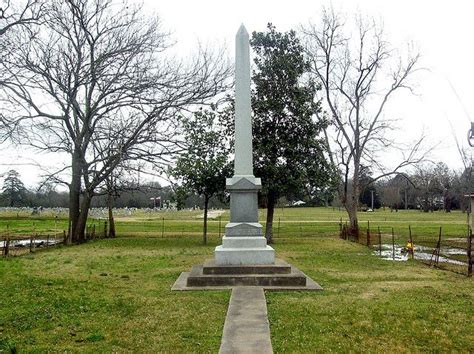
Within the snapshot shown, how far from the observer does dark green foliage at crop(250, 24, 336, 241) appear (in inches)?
1018

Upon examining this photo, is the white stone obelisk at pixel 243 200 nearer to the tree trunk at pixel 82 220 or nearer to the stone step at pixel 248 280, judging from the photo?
the stone step at pixel 248 280

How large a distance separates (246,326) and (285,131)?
20.0 meters

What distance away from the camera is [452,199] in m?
93.8

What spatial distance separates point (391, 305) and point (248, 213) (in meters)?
4.99

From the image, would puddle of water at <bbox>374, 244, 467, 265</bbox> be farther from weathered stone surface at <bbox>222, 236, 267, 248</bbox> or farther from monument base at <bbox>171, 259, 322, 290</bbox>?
monument base at <bbox>171, 259, 322, 290</bbox>

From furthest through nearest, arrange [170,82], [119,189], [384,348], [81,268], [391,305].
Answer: [119,189]
[170,82]
[81,268]
[391,305]
[384,348]

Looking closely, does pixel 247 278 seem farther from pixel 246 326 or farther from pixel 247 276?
pixel 246 326

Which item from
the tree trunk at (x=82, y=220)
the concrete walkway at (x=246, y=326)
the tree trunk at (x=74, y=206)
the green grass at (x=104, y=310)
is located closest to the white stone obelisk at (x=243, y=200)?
the green grass at (x=104, y=310)

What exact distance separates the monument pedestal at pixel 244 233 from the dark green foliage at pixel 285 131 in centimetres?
1222

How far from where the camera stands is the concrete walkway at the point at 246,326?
609 cm

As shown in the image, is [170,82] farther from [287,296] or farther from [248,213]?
[287,296]

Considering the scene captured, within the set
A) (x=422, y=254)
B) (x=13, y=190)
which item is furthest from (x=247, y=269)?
(x=13, y=190)

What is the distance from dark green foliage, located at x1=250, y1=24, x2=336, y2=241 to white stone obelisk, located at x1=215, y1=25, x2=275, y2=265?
38.4 feet

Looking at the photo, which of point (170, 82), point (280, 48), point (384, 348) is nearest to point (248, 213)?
point (384, 348)
